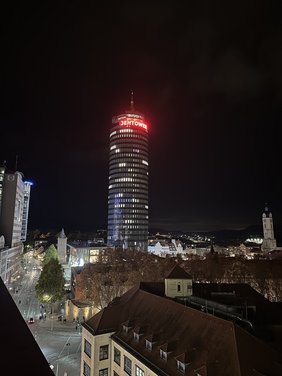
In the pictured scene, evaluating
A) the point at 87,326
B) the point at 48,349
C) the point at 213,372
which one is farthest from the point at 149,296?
the point at 48,349

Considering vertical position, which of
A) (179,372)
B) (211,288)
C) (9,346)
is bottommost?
(179,372)

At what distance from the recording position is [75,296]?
80.2m

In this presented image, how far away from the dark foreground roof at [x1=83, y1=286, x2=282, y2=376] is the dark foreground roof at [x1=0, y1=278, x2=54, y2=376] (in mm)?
20964

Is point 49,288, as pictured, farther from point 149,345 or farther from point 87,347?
point 149,345

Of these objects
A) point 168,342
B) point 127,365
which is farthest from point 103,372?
point 168,342

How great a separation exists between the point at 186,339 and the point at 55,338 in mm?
36393

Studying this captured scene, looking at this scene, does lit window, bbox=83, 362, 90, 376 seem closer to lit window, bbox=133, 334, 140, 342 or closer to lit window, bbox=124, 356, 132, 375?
lit window, bbox=124, 356, 132, 375

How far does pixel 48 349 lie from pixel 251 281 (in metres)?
57.0

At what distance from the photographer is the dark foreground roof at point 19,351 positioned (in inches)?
178

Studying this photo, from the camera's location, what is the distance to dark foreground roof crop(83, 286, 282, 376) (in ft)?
75.7

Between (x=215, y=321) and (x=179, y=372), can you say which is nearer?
(x=179, y=372)

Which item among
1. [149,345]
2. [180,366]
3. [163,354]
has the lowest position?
[180,366]

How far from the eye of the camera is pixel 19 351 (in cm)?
524

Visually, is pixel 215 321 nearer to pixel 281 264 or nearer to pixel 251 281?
pixel 251 281
